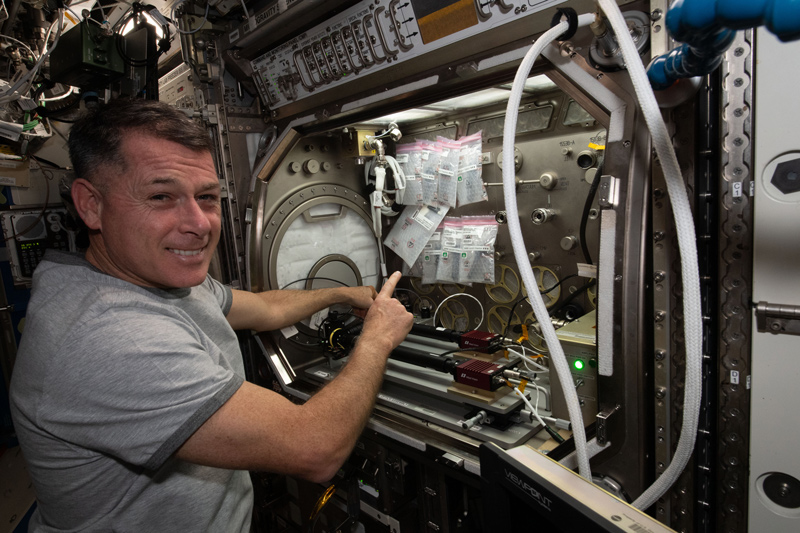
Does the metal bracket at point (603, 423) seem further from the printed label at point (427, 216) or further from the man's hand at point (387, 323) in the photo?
the printed label at point (427, 216)

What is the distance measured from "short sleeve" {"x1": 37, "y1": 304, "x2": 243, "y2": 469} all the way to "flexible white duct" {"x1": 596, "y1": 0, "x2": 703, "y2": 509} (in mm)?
1227

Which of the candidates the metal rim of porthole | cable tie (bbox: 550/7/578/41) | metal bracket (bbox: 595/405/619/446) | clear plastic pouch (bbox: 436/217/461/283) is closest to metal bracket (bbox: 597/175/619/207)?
cable tie (bbox: 550/7/578/41)

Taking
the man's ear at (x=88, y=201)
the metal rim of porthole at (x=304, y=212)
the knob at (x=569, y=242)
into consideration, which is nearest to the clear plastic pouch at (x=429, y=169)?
the metal rim of porthole at (x=304, y=212)

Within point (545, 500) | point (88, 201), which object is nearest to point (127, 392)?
point (88, 201)

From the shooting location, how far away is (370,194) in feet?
10.6

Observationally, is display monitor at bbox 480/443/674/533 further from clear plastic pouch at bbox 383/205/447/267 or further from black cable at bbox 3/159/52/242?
black cable at bbox 3/159/52/242

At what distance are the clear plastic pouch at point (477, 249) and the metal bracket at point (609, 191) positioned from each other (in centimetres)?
135

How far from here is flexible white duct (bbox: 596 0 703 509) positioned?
1049 millimetres

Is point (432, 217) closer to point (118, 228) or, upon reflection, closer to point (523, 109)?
point (523, 109)

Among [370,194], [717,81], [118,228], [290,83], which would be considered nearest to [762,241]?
[717,81]

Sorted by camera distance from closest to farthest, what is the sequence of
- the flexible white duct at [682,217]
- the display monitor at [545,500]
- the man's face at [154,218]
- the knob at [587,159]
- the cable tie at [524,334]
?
the display monitor at [545,500] < the flexible white duct at [682,217] < the man's face at [154,218] < the knob at [587,159] < the cable tie at [524,334]

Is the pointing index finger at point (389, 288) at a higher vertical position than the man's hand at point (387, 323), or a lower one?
higher

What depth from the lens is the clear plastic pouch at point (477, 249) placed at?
269 cm

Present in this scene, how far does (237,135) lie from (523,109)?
67.4 inches
